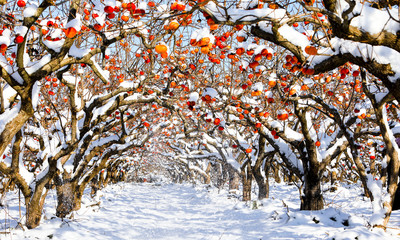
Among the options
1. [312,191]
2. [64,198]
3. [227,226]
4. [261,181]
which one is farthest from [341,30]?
[261,181]

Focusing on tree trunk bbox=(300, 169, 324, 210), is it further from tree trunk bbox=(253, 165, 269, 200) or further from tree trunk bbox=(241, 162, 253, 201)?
tree trunk bbox=(241, 162, 253, 201)

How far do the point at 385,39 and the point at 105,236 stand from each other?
5.92 meters

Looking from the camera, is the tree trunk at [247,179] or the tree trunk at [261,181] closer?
the tree trunk at [261,181]

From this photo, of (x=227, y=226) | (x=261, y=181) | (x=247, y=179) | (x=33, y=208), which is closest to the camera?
(x=33, y=208)

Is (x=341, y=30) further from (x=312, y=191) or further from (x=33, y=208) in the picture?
(x=33, y=208)

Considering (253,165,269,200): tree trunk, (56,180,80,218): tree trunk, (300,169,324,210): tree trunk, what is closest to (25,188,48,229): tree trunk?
(56,180,80,218): tree trunk

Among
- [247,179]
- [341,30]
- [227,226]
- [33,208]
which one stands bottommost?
[227,226]

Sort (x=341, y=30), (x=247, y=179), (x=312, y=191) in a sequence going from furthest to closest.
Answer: (x=247, y=179), (x=312, y=191), (x=341, y=30)

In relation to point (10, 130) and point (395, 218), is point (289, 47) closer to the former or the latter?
point (10, 130)

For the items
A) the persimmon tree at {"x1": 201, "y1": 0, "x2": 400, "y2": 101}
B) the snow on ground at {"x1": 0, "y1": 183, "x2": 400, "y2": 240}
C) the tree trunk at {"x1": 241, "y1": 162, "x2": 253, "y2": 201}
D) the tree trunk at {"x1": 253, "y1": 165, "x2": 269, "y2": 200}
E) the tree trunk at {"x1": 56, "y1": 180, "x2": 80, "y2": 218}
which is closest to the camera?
the persimmon tree at {"x1": 201, "y1": 0, "x2": 400, "y2": 101}

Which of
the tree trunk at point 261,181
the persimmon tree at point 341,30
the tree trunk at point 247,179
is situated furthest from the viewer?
the tree trunk at point 247,179

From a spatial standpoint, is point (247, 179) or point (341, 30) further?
point (247, 179)

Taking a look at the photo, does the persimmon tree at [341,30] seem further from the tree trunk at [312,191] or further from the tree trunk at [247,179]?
the tree trunk at [247,179]

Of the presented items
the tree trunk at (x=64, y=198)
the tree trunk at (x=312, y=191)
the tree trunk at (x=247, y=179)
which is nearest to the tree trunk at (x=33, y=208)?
the tree trunk at (x=64, y=198)
